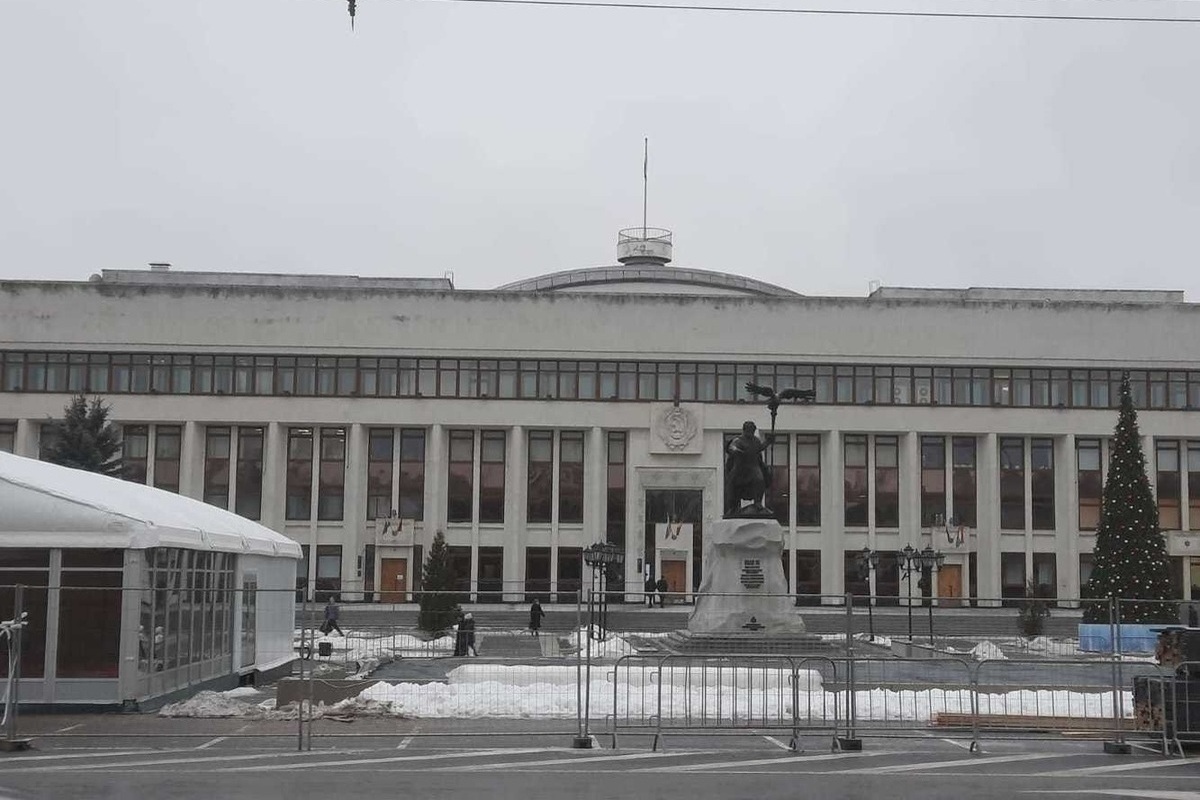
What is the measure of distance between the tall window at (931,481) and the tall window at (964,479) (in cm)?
58

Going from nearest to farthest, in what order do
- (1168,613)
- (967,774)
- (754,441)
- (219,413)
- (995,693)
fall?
(967,774), (995,693), (754,441), (1168,613), (219,413)

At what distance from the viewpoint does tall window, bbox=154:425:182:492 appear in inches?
2443

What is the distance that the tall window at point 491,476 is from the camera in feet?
206

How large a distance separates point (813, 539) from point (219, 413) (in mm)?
27973

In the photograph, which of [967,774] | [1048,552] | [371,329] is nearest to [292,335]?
[371,329]

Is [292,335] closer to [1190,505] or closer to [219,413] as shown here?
[219,413]

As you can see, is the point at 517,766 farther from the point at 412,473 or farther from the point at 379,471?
the point at 379,471

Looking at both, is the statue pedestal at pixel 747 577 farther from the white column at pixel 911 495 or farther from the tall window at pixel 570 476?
the white column at pixel 911 495

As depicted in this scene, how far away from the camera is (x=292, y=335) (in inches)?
2453

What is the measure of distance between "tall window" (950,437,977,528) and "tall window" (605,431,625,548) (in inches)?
614

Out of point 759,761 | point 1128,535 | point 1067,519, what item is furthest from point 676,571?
point 759,761

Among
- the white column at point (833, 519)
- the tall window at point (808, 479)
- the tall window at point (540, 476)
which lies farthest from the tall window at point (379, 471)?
the white column at point (833, 519)

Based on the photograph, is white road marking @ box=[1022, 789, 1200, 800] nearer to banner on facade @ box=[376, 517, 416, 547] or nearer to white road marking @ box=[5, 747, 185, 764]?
white road marking @ box=[5, 747, 185, 764]

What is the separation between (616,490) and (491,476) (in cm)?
588
